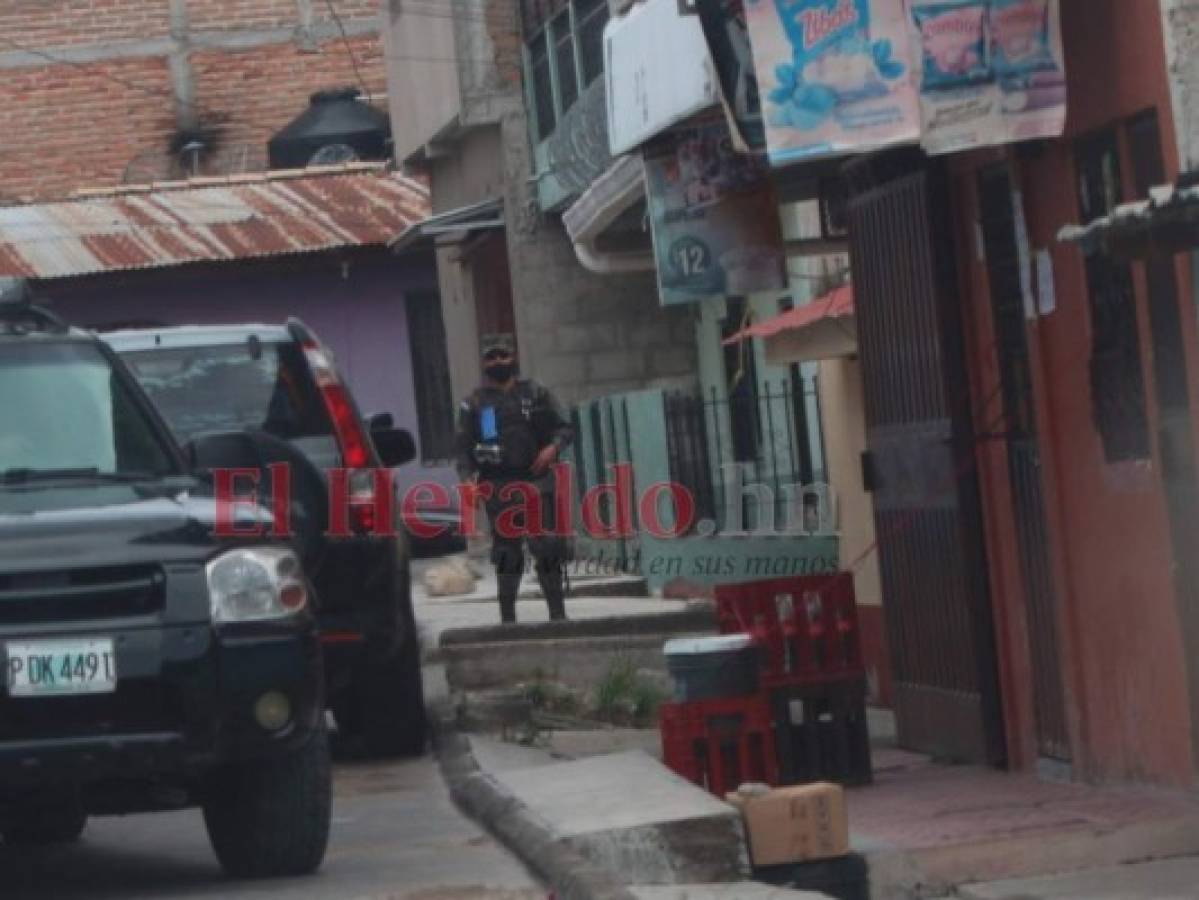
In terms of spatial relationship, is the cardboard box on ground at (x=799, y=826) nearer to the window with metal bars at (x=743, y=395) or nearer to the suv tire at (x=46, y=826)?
the suv tire at (x=46, y=826)

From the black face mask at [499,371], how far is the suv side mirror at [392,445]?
61.9 inches

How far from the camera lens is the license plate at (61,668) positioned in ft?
28.2

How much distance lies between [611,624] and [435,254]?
1741 cm

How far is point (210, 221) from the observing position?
31.8 meters

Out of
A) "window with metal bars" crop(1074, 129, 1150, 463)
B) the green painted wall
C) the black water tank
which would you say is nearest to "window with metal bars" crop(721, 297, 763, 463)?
the green painted wall

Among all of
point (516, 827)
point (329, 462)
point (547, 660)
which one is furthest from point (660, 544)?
point (516, 827)

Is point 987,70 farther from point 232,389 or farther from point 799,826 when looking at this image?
point 232,389

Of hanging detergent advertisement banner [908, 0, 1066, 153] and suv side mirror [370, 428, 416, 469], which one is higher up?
hanging detergent advertisement banner [908, 0, 1066, 153]

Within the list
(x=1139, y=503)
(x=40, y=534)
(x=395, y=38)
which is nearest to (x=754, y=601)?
(x=1139, y=503)

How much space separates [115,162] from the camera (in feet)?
125

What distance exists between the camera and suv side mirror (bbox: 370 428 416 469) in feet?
45.7

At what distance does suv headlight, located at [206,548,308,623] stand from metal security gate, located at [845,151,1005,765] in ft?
11.0

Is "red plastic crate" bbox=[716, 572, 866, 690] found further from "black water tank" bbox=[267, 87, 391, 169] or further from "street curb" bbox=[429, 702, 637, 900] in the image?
"black water tank" bbox=[267, 87, 391, 169]

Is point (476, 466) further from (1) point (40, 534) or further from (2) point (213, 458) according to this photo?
(1) point (40, 534)
